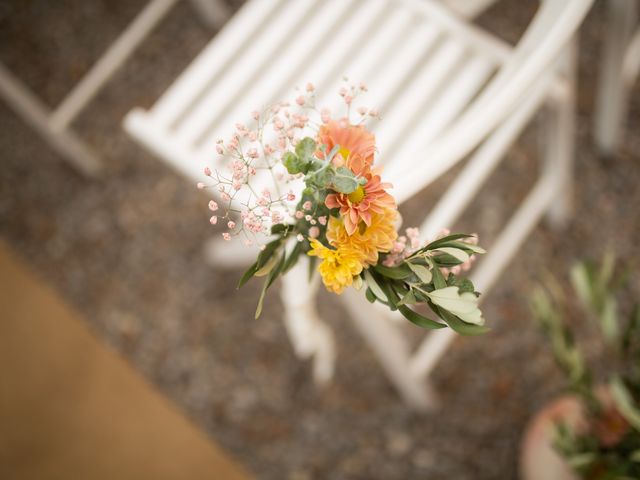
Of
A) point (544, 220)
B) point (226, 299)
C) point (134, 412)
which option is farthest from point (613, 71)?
point (134, 412)

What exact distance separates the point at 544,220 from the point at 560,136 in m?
0.41

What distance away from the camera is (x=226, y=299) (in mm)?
1770

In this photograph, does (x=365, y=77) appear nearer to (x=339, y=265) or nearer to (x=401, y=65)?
(x=401, y=65)

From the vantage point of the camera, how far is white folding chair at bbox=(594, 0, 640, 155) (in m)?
1.22

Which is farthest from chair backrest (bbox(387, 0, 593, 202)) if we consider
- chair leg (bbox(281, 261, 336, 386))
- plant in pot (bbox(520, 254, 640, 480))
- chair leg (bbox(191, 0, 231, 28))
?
chair leg (bbox(191, 0, 231, 28))

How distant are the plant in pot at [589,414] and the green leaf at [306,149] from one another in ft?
2.04

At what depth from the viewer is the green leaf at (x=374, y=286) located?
0.56 meters

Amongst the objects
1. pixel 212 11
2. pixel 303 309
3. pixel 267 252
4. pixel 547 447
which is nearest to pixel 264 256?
pixel 267 252

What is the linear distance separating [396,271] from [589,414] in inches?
30.1

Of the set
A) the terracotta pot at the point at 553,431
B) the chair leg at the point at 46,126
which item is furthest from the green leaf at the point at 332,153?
the chair leg at the point at 46,126

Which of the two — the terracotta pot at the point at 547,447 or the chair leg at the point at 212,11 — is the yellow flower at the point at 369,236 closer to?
the terracotta pot at the point at 547,447

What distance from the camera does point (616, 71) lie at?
4.64 feet

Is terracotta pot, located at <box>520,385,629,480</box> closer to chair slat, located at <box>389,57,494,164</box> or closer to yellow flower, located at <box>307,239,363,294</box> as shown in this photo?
chair slat, located at <box>389,57,494,164</box>

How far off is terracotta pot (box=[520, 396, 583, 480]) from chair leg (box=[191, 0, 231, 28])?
1566 mm
